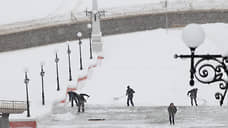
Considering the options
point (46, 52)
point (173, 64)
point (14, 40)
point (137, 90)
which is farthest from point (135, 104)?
point (14, 40)

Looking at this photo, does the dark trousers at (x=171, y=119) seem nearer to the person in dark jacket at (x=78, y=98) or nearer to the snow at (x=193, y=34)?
the person in dark jacket at (x=78, y=98)

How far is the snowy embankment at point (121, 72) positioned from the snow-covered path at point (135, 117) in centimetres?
68

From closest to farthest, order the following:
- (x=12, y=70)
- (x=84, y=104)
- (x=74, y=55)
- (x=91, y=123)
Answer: (x=91, y=123) < (x=84, y=104) < (x=12, y=70) < (x=74, y=55)

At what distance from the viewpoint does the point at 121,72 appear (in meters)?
25.9

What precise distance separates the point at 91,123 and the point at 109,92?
13.4 ft

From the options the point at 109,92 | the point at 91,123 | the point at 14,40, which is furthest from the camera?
the point at 14,40

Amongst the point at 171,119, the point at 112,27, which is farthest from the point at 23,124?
the point at 112,27

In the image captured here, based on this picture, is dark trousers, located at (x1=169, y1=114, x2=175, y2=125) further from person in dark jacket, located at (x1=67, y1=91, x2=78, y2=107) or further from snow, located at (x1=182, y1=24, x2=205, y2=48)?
snow, located at (x1=182, y1=24, x2=205, y2=48)

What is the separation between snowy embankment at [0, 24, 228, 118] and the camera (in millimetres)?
21906

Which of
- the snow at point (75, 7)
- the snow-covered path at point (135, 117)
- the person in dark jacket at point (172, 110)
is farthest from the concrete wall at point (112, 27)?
the person in dark jacket at point (172, 110)

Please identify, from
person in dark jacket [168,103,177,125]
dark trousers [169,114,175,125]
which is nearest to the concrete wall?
dark trousers [169,114,175,125]

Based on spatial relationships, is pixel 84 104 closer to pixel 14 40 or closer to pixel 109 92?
pixel 109 92

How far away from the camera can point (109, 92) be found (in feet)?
75.5

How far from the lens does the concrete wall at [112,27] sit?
31.5m
